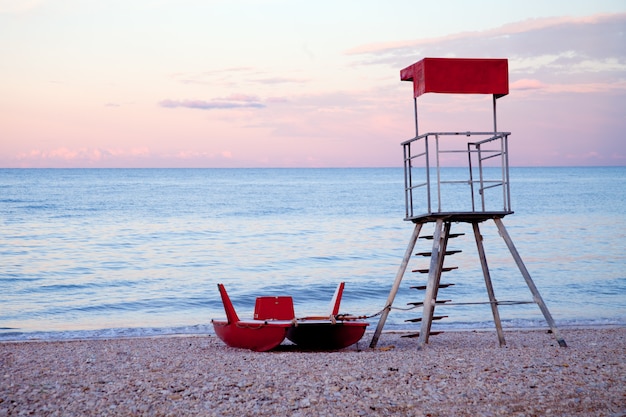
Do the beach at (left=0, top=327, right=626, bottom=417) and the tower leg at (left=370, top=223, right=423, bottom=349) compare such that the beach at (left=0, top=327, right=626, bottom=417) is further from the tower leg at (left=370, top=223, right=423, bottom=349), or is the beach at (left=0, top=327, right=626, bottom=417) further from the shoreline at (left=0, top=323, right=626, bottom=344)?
the shoreline at (left=0, top=323, right=626, bottom=344)

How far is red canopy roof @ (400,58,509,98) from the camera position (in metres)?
12.6

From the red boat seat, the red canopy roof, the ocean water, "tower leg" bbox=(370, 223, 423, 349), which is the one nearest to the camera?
the red canopy roof

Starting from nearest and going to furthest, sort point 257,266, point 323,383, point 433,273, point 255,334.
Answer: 1. point 323,383
2. point 433,273
3. point 255,334
4. point 257,266

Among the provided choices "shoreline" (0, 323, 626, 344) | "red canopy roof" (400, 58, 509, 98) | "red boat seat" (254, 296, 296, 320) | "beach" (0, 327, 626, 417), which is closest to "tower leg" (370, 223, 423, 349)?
"beach" (0, 327, 626, 417)

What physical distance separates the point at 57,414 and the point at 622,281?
75.1 ft

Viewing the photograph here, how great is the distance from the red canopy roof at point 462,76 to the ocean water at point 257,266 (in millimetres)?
6607

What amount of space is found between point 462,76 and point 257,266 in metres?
21.1

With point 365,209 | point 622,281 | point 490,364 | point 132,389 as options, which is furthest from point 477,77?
point 365,209

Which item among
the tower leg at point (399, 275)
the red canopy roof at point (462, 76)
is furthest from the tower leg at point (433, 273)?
the red canopy roof at point (462, 76)

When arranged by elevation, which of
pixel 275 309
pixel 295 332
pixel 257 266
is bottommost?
pixel 257 266

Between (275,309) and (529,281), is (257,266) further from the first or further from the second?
(529,281)

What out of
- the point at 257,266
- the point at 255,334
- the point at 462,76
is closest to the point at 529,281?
the point at 462,76

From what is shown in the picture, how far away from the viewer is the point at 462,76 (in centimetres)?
1267

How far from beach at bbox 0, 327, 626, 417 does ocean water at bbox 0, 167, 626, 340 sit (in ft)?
19.5
